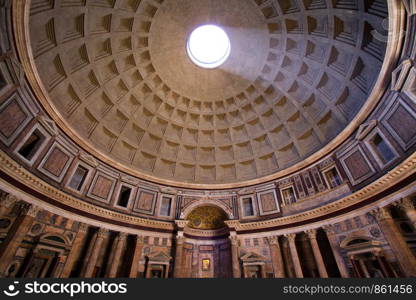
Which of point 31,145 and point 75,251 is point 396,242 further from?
point 31,145

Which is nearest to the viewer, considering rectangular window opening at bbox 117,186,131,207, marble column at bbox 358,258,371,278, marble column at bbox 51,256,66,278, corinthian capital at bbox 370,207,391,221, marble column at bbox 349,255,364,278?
marble column at bbox 358,258,371,278

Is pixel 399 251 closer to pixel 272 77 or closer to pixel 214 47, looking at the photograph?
pixel 272 77

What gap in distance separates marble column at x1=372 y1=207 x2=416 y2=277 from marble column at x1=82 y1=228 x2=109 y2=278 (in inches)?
694

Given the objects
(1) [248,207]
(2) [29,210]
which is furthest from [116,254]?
(1) [248,207]

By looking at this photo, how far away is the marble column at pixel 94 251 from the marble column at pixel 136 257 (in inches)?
96.5

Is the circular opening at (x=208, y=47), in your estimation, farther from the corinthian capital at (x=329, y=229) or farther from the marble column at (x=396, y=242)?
the marble column at (x=396, y=242)

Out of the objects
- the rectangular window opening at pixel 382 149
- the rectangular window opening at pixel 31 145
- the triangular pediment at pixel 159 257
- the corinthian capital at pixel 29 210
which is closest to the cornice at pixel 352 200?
the rectangular window opening at pixel 382 149

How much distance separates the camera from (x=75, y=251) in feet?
41.9

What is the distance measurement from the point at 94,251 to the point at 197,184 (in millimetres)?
10044

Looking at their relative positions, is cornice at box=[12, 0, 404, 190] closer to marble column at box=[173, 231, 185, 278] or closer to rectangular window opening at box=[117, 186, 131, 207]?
rectangular window opening at box=[117, 186, 131, 207]

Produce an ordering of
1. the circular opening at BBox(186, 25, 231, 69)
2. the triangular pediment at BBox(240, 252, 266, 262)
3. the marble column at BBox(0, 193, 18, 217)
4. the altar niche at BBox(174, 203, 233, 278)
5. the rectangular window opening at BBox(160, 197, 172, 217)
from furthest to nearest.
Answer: the circular opening at BBox(186, 25, 231, 69) → the rectangular window opening at BBox(160, 197, 172, 217) → the altar niche at BBox(174, 203, 233, 278) → the triangular pediment at BBox(240, 252, 266, 262) → the marble column at BBox(0, 193, 18, 217)

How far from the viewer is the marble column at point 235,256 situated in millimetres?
14883

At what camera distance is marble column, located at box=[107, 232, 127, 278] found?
13531mm

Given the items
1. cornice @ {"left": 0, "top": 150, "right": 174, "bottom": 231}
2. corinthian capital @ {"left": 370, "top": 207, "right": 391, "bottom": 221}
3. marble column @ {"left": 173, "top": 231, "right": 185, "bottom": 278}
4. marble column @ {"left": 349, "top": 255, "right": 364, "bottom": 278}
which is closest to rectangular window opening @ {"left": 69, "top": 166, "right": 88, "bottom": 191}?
cornice @ {"left": 0, "top": 150, "right": 174, "bottom": 231}
